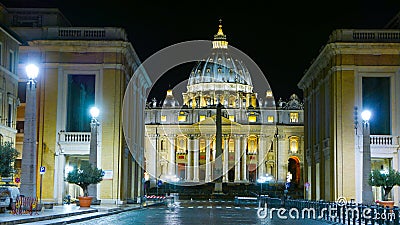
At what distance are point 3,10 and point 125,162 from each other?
52.1ft

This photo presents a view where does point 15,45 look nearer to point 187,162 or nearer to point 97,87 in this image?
point 97,87

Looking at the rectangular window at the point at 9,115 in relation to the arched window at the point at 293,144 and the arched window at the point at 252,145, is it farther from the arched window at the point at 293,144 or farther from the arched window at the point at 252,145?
the arched window at the point at 252,145

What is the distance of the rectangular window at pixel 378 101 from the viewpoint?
2314 inches

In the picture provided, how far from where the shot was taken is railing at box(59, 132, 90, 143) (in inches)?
2288

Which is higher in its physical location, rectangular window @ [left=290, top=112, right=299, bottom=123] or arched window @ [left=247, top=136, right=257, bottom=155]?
rectangular window @ [left=290, top=112, right=299, bottom=123]

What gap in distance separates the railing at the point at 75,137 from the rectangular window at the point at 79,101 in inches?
35.0

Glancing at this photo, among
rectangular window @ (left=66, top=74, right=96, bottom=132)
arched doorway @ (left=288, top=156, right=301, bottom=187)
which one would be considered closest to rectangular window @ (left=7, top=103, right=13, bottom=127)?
rectangular window @ (left=66, top=74, right=96, bottom=132)

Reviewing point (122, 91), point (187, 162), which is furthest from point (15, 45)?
point (187, 162)

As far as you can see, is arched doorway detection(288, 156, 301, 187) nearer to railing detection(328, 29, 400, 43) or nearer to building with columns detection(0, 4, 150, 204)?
railing detection(328, 29, 400, 43)

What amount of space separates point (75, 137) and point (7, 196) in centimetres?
2434

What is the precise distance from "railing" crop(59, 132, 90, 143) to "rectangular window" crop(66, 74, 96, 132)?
0.89 metres

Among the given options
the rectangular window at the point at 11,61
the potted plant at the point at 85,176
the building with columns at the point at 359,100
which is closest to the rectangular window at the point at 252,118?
the building with columns at the point at 359,100

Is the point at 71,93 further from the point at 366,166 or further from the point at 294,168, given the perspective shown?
the point at 294,168

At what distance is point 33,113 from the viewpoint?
32375 millimetres
